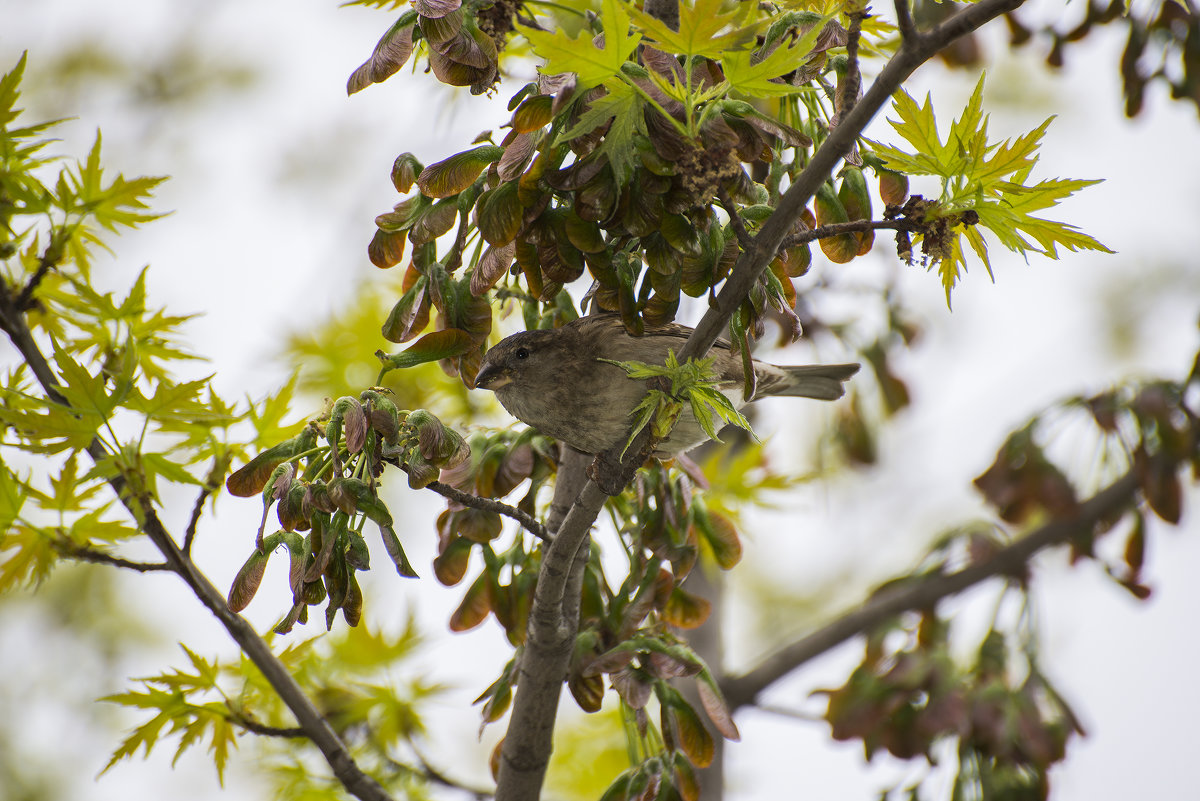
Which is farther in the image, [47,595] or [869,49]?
[47,595]

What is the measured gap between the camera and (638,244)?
70.8 inches

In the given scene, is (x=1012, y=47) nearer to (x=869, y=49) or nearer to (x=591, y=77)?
(x=869, y=49)

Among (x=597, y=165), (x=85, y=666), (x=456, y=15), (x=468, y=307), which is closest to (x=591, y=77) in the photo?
(x=597, y=165)

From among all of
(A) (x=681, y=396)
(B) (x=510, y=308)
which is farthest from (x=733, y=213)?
(B) (x=510, y=308)

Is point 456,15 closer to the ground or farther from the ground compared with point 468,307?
farther from the ground

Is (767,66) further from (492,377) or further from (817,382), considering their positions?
(817,382)

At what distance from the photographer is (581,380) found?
2867 mm

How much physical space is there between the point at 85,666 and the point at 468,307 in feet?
21.1

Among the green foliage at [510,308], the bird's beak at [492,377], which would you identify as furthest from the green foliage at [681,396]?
the bird's beak at [492,377]

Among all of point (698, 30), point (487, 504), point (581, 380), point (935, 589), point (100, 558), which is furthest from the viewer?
point (935, 589)

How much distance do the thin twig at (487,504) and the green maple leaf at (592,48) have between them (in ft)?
2.61

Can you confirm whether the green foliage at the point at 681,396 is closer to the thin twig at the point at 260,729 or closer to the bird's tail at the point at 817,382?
the thin twig at the point at 260,729

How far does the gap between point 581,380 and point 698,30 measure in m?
1.59

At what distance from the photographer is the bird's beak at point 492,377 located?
9.54ft
